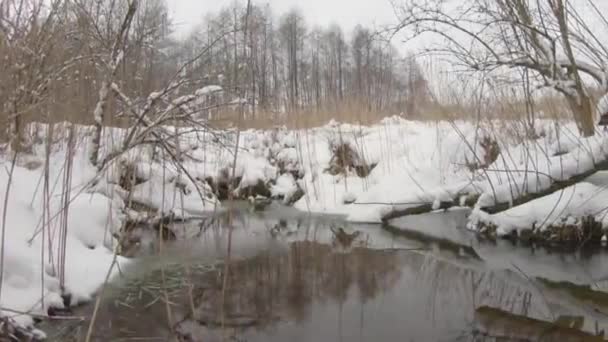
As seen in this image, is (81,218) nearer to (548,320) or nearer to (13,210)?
(13,210)

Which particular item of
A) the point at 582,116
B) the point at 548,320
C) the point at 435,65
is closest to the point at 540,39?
the point at 582,116

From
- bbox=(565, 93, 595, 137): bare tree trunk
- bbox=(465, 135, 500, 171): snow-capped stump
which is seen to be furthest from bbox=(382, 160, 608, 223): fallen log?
bbox=(465, 135, 500, 171): snow-capped stump

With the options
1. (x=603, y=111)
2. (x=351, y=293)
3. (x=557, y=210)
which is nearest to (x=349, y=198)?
(x=557, y=210)

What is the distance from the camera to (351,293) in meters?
2.89

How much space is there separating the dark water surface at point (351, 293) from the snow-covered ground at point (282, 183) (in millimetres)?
290

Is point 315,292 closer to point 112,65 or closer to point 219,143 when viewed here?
point 219,143

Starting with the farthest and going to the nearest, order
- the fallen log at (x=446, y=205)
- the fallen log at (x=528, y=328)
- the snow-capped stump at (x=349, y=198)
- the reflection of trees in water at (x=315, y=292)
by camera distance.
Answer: the snow-capped stump at (x=349, y=198)
the fallen log at (x=446, y=205)
the reflection of trees in water at (x=315, y=292)
the fallen log at (x=528, y=328)

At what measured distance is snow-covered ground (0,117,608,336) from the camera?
2.54 meters

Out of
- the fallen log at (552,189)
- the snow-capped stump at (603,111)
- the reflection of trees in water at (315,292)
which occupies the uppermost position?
the snow-capped stump at (603,111)

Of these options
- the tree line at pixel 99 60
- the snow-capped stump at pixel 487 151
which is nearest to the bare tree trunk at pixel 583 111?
the snow-capped stump at pixel 487 151

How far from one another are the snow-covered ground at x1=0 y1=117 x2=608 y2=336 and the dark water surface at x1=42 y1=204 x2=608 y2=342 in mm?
290

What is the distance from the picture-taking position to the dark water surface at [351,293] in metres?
2.28

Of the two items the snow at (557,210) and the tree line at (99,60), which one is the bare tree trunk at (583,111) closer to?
the snow at (557,210)

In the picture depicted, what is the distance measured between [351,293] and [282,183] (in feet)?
15.7
